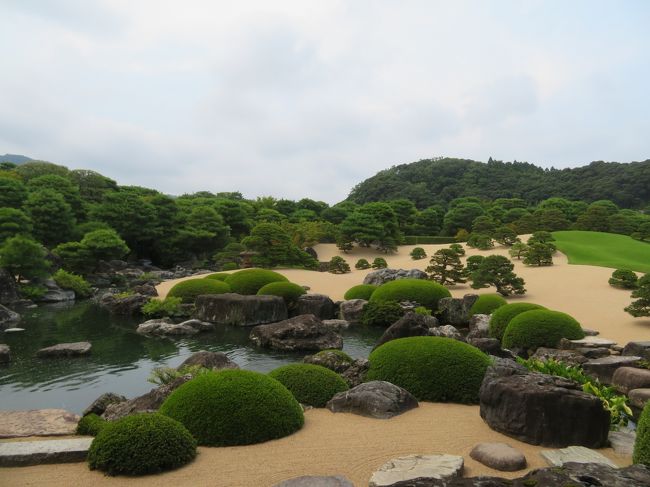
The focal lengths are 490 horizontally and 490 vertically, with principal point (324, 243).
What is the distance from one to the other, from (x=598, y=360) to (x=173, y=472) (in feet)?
31.5

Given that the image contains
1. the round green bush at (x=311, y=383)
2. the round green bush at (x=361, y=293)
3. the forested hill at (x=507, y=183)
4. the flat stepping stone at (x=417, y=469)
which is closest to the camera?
the flat stepping stone at (x=417, y=469)

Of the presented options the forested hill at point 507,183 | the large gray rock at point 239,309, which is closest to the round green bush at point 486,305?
the large gray rock at point 239,309

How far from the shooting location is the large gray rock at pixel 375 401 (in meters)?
6.83

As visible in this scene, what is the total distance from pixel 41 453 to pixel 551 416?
5692mm

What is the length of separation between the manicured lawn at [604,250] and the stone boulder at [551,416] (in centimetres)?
2269

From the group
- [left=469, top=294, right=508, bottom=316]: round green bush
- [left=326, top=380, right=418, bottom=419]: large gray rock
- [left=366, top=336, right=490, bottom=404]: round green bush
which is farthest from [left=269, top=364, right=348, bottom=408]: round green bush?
[left=469, top=294, right=508, bottom=316]: round green bush

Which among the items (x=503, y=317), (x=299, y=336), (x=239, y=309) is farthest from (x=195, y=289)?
(x=503, y=317)

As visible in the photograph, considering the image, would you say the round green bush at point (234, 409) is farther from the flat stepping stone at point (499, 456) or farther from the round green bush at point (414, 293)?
the round green bush at point (414, 293)

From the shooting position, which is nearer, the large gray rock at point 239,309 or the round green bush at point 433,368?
the round green bush at point 433,368

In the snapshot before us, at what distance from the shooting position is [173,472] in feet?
16.2

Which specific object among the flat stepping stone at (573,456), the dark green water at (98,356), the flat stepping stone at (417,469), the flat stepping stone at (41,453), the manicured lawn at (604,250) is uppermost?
the manicured lawn at (604,250)

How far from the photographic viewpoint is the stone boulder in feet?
18.9

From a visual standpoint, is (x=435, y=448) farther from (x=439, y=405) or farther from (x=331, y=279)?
(x=331, y=279)

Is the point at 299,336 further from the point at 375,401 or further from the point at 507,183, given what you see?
the point at 507,183
